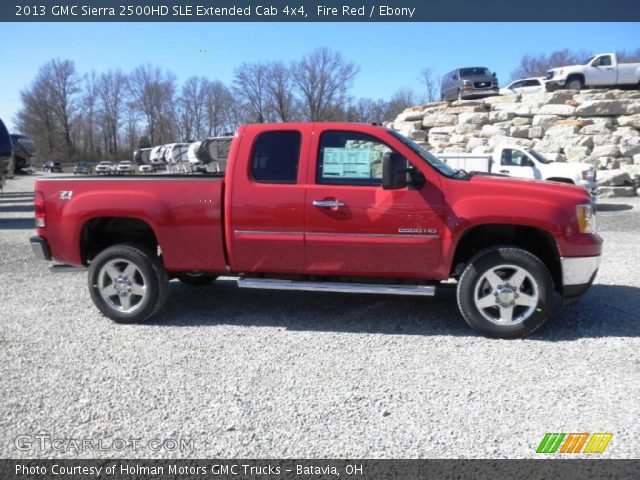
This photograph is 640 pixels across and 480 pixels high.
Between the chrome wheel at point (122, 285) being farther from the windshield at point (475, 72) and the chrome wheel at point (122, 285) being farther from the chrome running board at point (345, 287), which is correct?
the windshield at point (475, 72)

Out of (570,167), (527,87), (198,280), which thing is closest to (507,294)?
(198,280)

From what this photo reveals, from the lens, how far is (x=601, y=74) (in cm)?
2267

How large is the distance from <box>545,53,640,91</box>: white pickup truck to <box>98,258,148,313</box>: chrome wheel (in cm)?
2413

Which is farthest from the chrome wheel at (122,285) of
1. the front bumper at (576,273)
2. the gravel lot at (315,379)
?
the front bumper at (576,273)

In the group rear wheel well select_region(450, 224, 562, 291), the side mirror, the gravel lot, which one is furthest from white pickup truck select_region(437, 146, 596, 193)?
the side mirror

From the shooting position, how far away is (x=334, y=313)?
5.09 meters

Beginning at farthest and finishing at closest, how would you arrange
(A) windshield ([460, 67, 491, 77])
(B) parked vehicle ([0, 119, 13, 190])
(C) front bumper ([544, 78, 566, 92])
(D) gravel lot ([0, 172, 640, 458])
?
(A) windshield ([460, 67, 491, 77]) → (C) front bumper ([544, 78, 566, 92]) → (B) parked vehicle ([0, 119, 13, 190]) → (D) gravel lot ([0, 172, 640, 458])

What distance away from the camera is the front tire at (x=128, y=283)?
15.5 feet

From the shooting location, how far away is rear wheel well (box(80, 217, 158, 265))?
498 centimetres

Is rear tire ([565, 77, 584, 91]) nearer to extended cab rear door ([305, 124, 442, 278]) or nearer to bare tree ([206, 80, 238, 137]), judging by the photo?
extended cab rear door ([305, 124, 442, 278])

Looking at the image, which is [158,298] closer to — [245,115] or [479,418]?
[479,418]

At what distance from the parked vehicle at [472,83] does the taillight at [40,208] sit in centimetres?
2430

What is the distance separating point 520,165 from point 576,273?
1142 cm

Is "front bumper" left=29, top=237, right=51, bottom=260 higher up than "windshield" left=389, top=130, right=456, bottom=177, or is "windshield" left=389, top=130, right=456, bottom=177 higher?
"windshield" left=389, top=130, right=456, bottom=177
